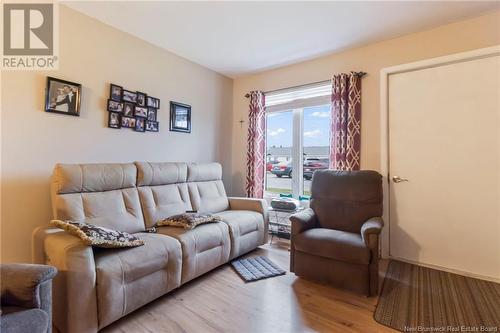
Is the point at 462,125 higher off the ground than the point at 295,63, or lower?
lower

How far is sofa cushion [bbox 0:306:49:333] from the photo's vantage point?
998 millimetres

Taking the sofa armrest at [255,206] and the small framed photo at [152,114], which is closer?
the small framed photo at [152,114]

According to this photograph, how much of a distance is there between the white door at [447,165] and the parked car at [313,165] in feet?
2.64

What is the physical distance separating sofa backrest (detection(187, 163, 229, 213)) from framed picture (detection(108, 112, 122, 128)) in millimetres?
885

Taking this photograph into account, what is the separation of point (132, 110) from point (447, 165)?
11.2ft

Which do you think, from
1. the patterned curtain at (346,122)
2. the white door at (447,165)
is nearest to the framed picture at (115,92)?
the patterned curtain at (346,122)

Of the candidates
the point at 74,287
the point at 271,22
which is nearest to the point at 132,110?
the point at 271,22

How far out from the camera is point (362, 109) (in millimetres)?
2986

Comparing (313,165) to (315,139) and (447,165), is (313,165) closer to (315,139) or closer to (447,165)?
(315,139)

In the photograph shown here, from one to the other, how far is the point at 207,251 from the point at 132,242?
71 centimetres

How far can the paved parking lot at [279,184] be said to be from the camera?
11.7ft

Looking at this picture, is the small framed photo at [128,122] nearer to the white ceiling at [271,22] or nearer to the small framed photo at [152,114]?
the small framed photo at [152,114]

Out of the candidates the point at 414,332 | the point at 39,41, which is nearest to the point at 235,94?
the point at 39,41

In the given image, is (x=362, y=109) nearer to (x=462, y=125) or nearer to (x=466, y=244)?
(x=462, y=125)
